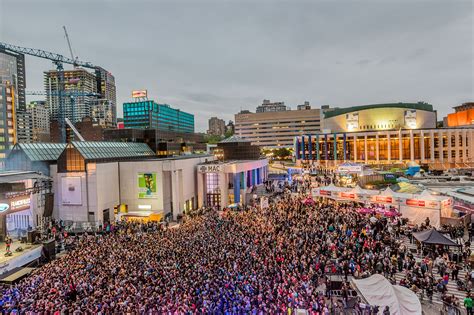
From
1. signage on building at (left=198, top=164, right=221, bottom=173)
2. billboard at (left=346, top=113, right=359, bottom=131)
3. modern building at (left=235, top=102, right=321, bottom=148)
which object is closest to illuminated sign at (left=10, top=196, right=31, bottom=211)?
signage on building at (left=198, top=164, right=221, bottom=173)

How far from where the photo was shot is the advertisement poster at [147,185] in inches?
1432

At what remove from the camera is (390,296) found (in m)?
12.2

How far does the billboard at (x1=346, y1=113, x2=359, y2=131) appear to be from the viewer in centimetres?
8494

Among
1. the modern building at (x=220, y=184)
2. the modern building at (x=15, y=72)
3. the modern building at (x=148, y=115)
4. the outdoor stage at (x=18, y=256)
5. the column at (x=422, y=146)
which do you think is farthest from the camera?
the modern building at (x=15, y=72)

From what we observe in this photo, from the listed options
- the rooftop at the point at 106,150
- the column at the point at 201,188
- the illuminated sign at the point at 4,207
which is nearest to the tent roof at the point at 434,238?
the illuminated sign at the point at 4,207

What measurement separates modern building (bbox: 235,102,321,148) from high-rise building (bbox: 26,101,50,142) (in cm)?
10783

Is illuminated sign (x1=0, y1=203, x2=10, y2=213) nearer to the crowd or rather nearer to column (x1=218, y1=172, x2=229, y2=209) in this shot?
the crowd

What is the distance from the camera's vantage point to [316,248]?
755 inches

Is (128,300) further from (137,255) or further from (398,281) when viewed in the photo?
(398,281)

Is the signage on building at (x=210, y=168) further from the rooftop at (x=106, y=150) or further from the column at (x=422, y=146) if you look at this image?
the column at (x=422, y=146)

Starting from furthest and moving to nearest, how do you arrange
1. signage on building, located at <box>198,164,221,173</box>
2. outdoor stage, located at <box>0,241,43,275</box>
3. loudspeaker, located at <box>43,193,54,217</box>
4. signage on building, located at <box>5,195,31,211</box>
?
1. signage on building, located at <box>198,164,221,173</box>
2. loudspeaker, located at <box>43,193,54,217</box>
3. signage on building, located at <box>5,195,31,211</box>
4. outdoor stage, located at <box>0,241,43,275</box>

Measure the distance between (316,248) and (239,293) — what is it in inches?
287

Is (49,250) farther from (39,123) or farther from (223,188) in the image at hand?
(39,123)

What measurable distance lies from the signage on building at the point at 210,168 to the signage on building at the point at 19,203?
843 inches
